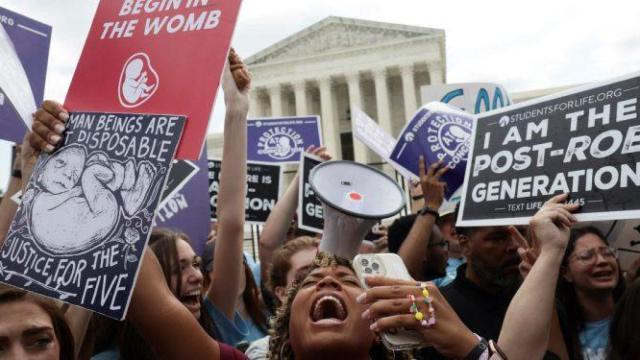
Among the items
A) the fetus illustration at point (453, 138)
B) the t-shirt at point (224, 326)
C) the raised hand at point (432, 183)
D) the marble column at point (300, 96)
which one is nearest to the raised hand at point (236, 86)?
the t-shirt at point (224, 326)

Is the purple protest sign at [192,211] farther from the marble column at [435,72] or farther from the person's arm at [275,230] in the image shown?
the marble column at [435,72]

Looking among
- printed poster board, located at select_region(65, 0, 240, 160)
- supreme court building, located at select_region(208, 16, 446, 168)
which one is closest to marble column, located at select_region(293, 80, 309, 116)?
supreme court building, located at select_region(208, 16, 446, 168)

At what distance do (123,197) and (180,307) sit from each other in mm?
399

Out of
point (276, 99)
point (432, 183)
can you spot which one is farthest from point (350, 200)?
point (276, 99)

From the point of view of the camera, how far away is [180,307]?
68.0 inches

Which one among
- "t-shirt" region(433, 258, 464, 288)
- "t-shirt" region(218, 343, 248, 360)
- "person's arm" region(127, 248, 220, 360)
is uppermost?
"t-shirt" region(433, 258, 464, 288)

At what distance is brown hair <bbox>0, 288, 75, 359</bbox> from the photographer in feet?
6.00

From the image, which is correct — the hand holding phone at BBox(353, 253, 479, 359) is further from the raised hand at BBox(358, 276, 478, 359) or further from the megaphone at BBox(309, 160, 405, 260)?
the megaphone at BBox(309, 160, 405, 260)

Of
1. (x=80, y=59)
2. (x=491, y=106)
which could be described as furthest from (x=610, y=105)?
(x=491, y=106)

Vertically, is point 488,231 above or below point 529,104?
below

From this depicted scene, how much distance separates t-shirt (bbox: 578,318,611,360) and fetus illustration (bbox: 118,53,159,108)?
2.47 metres

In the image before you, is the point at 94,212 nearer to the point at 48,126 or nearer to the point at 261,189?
the point at 48,126

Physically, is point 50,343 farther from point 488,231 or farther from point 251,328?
point 488,231

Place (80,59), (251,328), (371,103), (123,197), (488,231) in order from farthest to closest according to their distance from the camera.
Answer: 1. (371,103)
2. (251,328)
3. (488,231)
4. (80,59)
5. (123,197)
